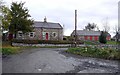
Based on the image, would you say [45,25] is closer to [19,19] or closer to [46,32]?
[46,32]

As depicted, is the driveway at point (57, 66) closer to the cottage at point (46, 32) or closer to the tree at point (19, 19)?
the tree at point (19, 19)

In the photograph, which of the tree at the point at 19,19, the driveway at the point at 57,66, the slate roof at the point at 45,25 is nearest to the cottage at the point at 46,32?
the slate roof at the point at 45,25

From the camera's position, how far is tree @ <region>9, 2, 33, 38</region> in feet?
116

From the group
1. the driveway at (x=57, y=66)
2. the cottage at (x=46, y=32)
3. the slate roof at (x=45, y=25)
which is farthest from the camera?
the slate roof at (x=45, y=25)

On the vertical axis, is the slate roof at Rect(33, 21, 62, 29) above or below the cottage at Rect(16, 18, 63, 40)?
above

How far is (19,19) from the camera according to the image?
35.6 m

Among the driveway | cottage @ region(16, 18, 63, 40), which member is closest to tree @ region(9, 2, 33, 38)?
cottage @ region(16, 18, 63, 40)

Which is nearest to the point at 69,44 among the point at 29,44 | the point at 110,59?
the point at 29,44

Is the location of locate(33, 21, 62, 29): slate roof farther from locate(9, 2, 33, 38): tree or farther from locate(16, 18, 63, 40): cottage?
locate(9, 2, 33, 38): tree

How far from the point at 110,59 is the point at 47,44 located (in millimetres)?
21657

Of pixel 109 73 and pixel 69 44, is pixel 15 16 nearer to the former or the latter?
pixel 69 44

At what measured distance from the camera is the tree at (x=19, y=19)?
35.5 meters

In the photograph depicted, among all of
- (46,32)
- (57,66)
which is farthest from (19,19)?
(57,66)

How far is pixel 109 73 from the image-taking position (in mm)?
10445
